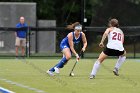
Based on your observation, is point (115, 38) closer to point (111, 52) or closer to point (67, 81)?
point (111, 52)

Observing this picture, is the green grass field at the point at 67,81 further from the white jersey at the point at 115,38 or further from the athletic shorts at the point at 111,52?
the white jersey at the point at 115,38

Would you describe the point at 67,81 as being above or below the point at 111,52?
below

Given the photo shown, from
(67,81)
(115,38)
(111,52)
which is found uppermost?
(115,38)

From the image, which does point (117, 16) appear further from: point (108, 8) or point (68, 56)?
point (68, 56)

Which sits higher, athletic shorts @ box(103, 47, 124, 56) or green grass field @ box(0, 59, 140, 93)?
athletic shorts @ box(103, 47, 124, 56)

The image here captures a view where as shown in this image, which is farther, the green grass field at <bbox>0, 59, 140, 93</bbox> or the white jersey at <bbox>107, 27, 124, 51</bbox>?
the white jersey at <bbox>107, 27, 124, 51</bbox>

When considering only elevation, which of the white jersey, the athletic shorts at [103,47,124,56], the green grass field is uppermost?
the white jersey

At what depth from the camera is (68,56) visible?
61.4 feet

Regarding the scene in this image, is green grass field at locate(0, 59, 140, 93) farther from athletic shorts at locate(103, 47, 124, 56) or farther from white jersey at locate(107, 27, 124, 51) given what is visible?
white jersey at locate(107, 27, 124, 51)

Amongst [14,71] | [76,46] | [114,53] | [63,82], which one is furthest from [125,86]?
[76,46]

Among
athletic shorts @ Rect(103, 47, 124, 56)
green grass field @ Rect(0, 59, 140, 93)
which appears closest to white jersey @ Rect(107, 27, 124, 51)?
athletic shorts @ Rect(103, 47, 124, 56)

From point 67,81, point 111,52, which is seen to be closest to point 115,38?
point 111,52

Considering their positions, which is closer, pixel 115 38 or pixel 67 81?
pixel 67 81

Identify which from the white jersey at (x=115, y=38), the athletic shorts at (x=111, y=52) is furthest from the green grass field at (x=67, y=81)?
the white jersey at (x=115, y=38)
